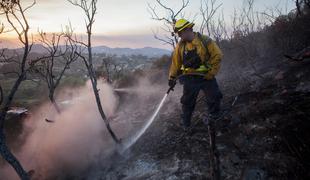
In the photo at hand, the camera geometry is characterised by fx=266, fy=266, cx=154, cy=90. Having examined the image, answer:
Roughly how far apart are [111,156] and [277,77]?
4.62m

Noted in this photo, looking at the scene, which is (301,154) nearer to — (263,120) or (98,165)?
(263,120)

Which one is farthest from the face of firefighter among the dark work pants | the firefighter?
the dark work pants

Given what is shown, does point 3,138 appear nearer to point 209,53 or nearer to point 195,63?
point 195,63

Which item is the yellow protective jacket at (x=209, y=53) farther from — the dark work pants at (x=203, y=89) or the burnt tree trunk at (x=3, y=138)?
the burnt tree trunk at (x=3, y=138)

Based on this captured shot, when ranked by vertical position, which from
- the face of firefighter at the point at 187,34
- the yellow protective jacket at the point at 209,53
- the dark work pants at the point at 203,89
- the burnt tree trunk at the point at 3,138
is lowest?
the burnt tree trunk at the point at 3,138

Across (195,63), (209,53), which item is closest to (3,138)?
(195,63)

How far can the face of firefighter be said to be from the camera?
482cm

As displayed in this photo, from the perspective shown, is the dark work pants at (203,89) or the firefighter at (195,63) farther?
the dark work pants at (203,89)

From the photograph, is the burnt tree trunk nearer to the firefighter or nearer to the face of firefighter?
the firefighter

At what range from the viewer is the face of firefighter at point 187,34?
4.82 meters

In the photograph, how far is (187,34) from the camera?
4.85 metres

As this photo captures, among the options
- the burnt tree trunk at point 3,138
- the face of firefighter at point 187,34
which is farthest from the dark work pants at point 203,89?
the burnt tree trunk at point 3,138

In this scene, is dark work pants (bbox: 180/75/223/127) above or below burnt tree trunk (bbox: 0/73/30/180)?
above

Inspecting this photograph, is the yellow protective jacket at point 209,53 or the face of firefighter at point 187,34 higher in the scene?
the face of firefighter at point 187,34
